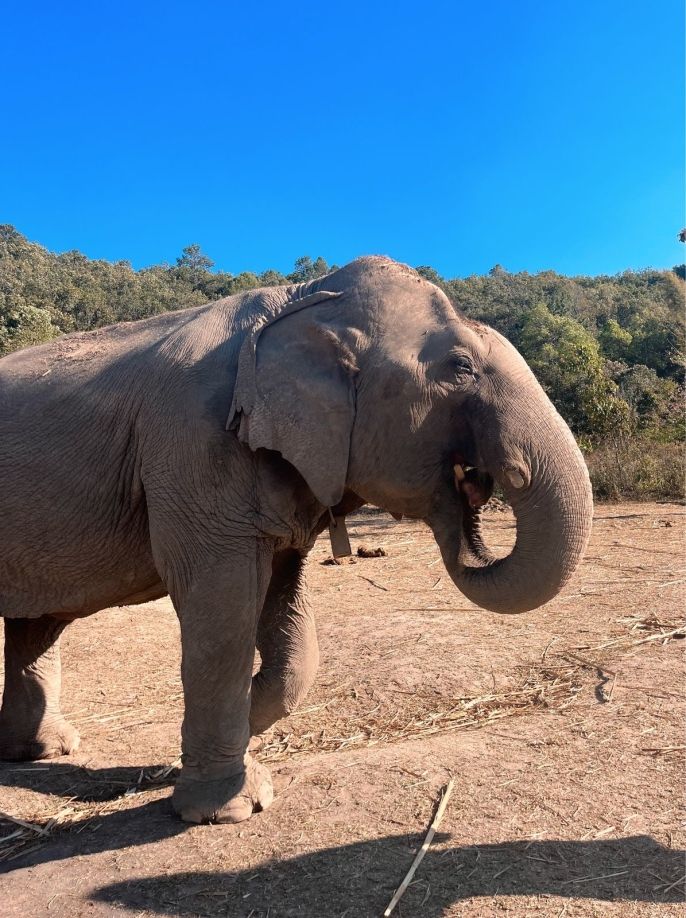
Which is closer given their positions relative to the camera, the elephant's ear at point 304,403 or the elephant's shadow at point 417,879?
the elephant's shadow at point 417,879

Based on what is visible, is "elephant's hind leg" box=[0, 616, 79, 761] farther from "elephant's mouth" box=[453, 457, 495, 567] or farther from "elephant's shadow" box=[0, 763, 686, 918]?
"elephant's mouth" box=[453, 457, 495, 567]

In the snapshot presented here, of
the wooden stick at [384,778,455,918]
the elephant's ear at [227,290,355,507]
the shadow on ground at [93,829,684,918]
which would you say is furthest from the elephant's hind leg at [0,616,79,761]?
the wooden stick at [384,778,455,918]

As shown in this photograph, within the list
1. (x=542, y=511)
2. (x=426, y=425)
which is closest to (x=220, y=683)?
(x=426, y=425)

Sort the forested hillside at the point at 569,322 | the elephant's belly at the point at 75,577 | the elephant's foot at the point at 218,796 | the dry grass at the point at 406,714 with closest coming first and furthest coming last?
the elephant's foot at the point at 218,796 → the elephant's belly at the point at 75,577 → the dry grass at the point at 406,714 → the forested hillside at the point at 569,322

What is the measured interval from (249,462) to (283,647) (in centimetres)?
156

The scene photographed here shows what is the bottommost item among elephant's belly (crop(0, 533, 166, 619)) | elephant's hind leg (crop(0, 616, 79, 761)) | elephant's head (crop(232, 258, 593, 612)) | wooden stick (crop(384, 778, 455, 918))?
wooden stick (crop(384, 778, 455, 918))

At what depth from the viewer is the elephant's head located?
3.29 metres

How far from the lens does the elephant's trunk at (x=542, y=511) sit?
3262 mm

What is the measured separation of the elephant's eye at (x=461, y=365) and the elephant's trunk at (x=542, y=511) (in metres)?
0.37

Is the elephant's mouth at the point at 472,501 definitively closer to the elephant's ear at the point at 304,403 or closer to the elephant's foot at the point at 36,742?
the elephant's ear at the point at 304,403

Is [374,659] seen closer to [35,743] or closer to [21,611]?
[35,743]

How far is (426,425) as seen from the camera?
346cm

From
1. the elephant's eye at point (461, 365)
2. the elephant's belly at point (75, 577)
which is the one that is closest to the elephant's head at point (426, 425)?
the elephant's eye at point (461, 365)

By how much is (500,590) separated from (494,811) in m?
1.05
